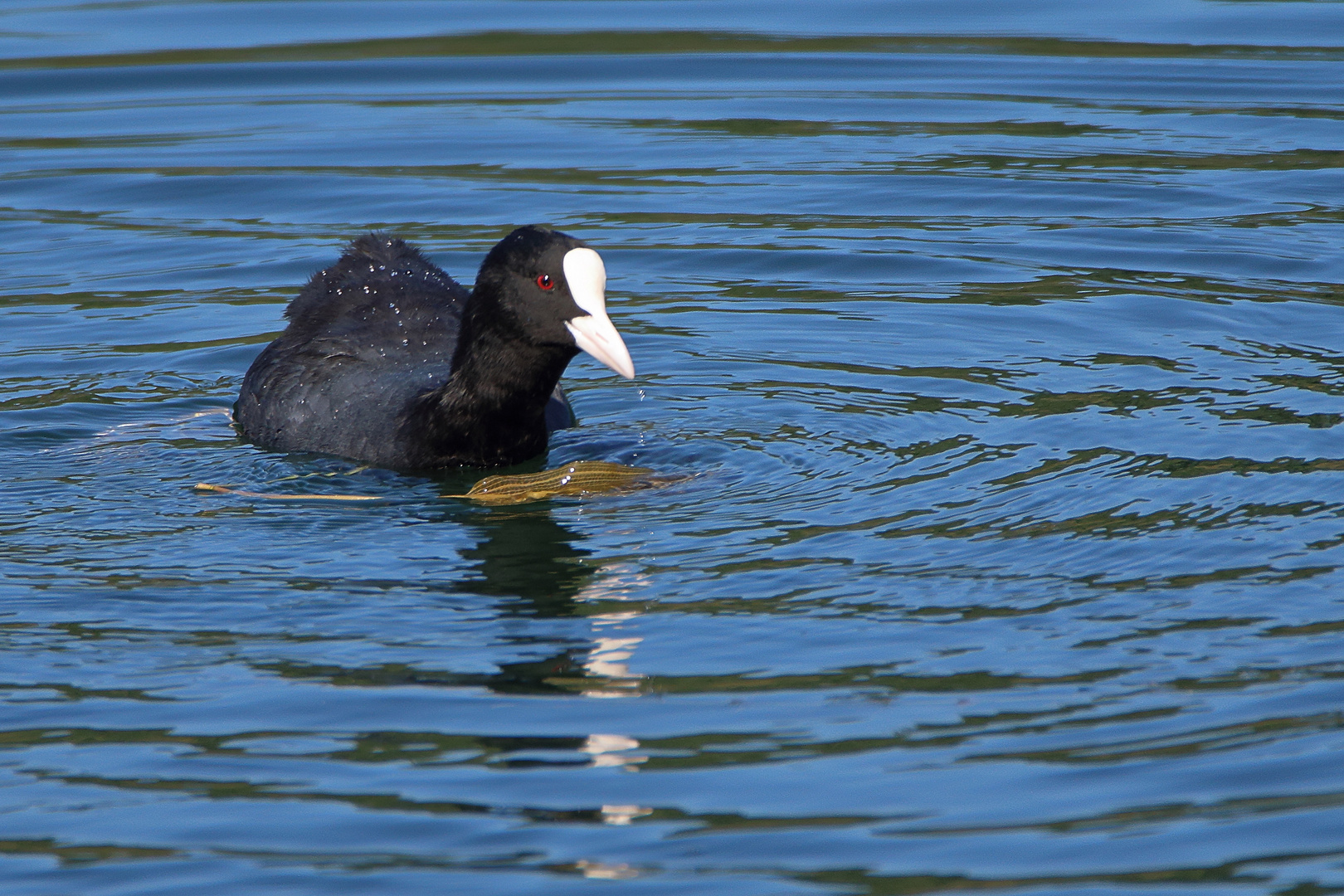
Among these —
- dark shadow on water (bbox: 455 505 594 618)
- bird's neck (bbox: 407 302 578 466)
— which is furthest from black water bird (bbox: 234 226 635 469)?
dark shadow on water (bbox: 455 505 594 618)

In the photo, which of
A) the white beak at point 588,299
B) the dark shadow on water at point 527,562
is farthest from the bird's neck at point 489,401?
the dark shadow on water at point 527,562

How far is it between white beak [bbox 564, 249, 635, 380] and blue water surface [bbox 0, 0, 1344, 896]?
513 mm

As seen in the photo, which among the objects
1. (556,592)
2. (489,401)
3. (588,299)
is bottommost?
(556,592)

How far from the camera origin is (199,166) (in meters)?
10.6

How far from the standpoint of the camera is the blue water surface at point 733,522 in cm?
389

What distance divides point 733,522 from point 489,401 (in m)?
1.07

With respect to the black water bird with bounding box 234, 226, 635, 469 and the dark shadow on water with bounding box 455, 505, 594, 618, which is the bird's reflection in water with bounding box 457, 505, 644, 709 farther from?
the black water bird with bounding box 234, 226, 635, 469

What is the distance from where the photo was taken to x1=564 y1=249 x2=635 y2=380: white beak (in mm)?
5789

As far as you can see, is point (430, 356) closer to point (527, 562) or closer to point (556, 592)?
point (527, 562)

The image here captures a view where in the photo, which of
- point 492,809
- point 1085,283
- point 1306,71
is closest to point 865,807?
point 492,809

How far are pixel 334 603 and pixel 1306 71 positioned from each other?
8.78 metres

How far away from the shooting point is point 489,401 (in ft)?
20.4

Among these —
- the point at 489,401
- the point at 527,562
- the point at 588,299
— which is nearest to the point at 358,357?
the point at 489,401

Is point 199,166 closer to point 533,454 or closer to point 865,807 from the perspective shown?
point 533,454
